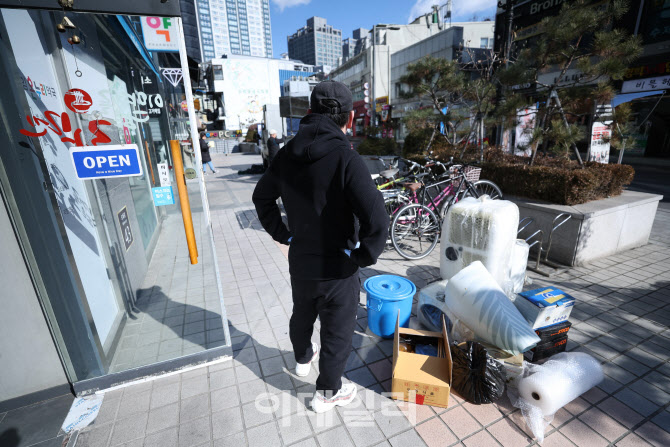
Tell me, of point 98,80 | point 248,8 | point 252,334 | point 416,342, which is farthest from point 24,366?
point 248,8

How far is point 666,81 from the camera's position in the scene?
12477 mm

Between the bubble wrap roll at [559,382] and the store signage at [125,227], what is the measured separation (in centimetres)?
411

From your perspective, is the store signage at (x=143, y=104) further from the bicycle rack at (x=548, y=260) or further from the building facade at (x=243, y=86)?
the building facade at (x=243, y=86)

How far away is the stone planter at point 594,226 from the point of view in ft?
14.8

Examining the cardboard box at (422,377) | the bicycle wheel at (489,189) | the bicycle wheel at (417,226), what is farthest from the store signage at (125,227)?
the bicycle wheel at (489,189)

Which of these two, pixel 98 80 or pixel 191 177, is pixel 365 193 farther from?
pixel 98 80

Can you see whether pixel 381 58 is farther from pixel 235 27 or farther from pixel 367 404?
pixel 235 27

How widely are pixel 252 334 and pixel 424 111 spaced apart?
7.35 metres

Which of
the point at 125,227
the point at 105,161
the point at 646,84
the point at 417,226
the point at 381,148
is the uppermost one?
the point at 646,84

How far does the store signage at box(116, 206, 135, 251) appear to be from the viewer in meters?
3.54

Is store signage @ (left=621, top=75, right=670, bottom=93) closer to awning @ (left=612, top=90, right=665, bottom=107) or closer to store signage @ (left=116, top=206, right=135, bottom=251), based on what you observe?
awning @ (left=612, top=90, right=665, bottom=107)

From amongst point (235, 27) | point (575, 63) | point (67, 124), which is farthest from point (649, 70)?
point (235, 27)

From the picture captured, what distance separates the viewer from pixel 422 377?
232 cm

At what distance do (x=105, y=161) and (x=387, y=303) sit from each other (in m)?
2.49
